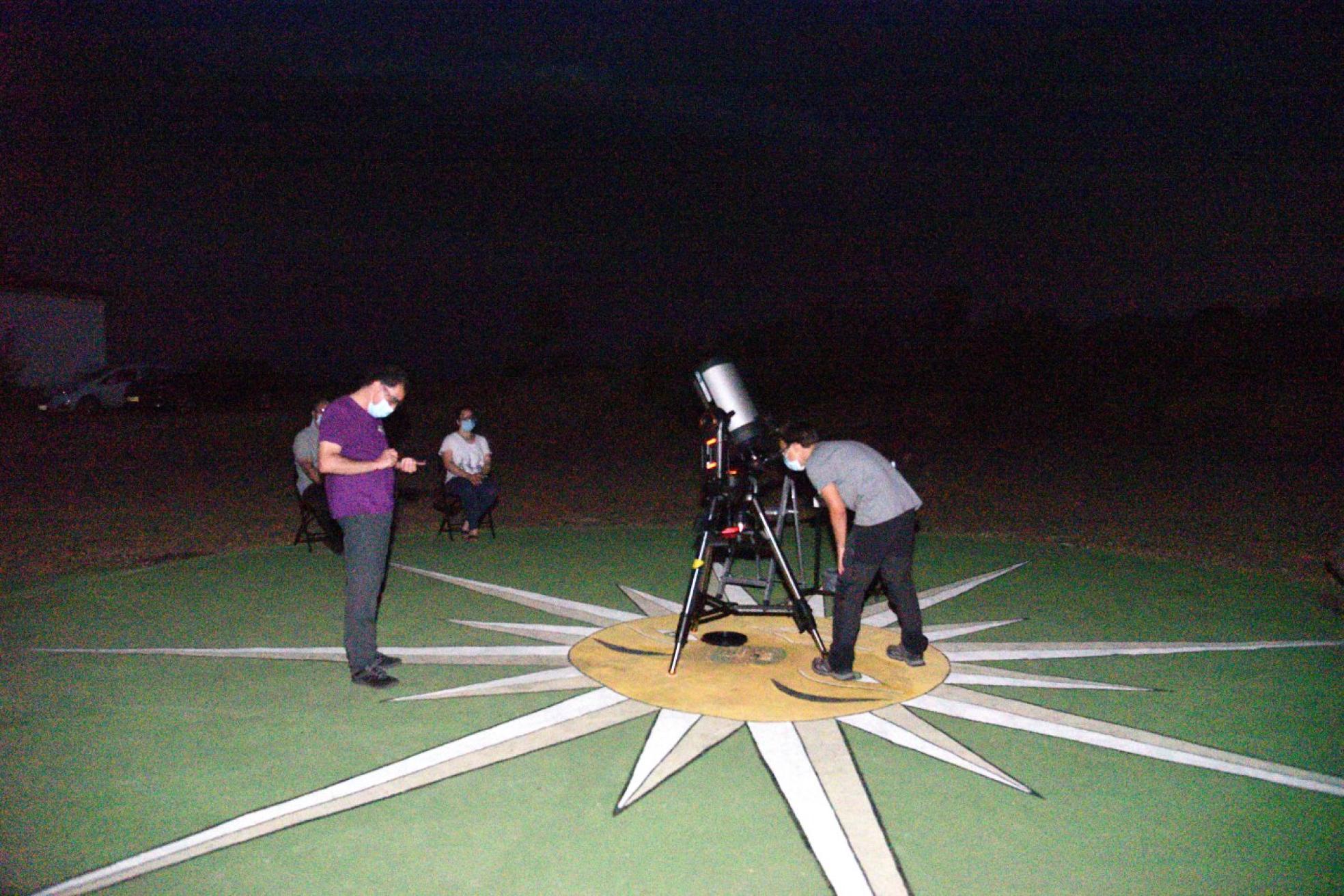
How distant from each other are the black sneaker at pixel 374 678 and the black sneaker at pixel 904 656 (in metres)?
3.16

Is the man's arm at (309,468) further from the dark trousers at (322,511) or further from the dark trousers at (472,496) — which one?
the dark trousers at (472,496)

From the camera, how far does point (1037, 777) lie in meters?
4.36

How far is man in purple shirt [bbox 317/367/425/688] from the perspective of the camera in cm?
530

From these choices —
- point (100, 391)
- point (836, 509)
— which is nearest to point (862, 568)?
point (836, 509)

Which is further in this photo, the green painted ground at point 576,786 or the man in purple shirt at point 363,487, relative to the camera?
the man in purple shirt at point 363,487

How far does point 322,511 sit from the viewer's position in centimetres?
914

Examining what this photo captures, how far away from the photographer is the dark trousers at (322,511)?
30.0 ft

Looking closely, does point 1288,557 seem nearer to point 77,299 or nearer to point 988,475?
point 988,475

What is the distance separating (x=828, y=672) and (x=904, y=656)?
1.97 ft

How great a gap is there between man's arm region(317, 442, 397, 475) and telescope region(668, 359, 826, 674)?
1.90m

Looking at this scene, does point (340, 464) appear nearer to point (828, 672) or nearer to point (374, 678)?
point (374, 678)

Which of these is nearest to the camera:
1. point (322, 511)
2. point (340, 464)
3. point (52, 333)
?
point (340, 464)

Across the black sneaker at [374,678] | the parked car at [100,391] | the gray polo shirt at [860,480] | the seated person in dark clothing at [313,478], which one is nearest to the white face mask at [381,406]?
the black sneaker at [374,678]

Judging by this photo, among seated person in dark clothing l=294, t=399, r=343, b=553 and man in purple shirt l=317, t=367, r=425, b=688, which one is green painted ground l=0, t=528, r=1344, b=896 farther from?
seated person in dark clothing l=294, t=399, r=343, b=553
